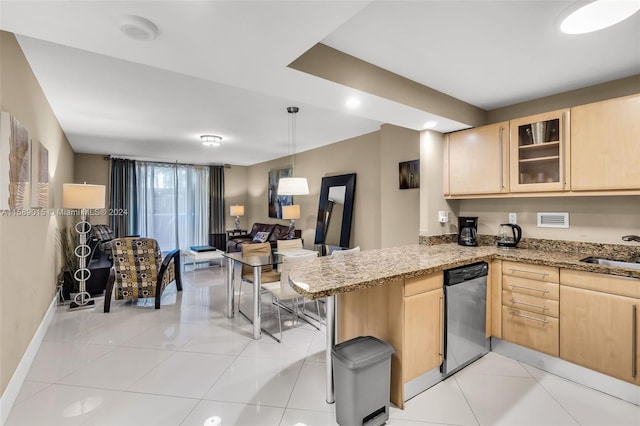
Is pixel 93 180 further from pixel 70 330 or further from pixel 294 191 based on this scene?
pixel 294 191

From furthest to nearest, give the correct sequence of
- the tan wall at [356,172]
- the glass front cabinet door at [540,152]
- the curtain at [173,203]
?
the curtain at [173,203]
the tan wall at [356,172]
the glass front cabinet door at [540,152]

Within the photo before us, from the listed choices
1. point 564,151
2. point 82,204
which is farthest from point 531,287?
point 82,204

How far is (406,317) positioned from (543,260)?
127 cm

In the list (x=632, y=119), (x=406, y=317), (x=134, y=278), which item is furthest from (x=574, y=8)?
(x=134, y=278)

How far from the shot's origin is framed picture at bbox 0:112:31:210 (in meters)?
1.77

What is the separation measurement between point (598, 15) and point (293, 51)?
1.62 m

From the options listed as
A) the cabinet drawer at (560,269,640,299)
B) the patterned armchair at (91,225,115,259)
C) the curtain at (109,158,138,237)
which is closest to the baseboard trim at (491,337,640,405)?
the cabinet drawer at (560,269,640,299)

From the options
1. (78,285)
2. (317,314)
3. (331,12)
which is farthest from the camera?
(78,285)

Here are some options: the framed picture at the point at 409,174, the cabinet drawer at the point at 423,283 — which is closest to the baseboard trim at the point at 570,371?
the cabinet drawer at the point at 423,283

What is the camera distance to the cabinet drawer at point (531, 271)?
2.25 metres

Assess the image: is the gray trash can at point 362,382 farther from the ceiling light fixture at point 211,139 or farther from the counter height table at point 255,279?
the ceiling light fixture at point 211,139

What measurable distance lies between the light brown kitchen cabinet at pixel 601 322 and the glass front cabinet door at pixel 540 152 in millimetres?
825

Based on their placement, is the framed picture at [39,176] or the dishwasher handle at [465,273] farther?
the framed picture at [39,176]

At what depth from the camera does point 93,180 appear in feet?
22.2
